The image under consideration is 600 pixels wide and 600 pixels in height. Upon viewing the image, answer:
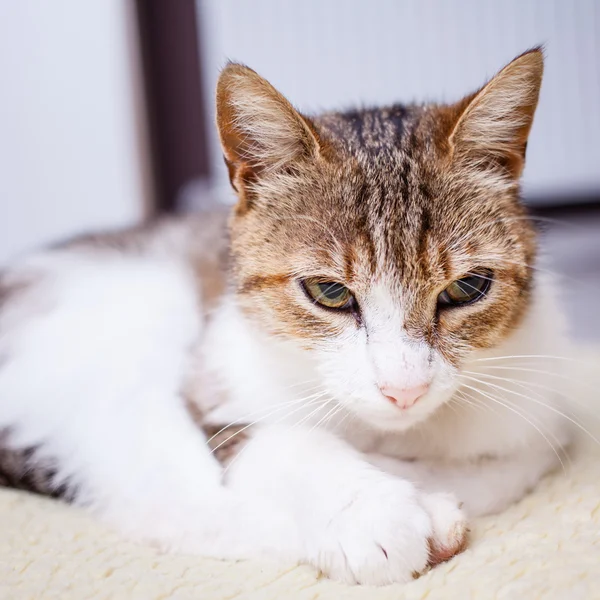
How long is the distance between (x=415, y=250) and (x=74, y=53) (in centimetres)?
231

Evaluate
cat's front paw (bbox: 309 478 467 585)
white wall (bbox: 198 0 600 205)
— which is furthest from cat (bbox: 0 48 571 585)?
white wall (bbox: 198 0 600 205)

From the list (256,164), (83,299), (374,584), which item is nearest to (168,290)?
(83,299)

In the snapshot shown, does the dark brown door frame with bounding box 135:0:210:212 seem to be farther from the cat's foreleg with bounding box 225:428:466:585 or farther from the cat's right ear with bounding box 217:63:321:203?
the cat's foreleg with bounding box 225:428:466:585

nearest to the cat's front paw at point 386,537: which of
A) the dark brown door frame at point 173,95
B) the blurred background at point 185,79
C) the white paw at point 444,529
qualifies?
the white paw at point 444,529

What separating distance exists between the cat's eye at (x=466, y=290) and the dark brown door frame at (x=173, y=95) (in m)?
→ 2.09

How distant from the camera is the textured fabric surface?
84 cm

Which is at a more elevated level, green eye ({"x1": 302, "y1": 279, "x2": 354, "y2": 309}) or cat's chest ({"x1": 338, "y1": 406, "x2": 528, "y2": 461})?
green eye ({"x1": 302, "y1": 279, "x2": 354, "y2": 309})

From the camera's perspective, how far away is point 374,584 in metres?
0.88

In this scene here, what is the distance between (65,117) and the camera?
9.31 feet

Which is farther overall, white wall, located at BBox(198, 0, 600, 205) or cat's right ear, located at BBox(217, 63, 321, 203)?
white wall, located at BBox(198, 0, 600, 205)

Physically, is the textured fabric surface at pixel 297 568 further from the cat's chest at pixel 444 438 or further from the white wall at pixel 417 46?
the white wall at pixel 417 46

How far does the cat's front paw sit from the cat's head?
12 centimetres

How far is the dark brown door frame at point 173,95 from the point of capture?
9.61 feet

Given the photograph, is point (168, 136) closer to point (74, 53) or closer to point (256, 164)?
point (74, 53)
